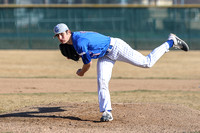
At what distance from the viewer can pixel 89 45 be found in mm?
5906

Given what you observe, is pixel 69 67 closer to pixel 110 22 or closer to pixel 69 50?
pixel 110 22

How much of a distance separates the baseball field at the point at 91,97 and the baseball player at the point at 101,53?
450 mm

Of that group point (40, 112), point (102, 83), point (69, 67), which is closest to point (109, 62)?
point (102, 83)

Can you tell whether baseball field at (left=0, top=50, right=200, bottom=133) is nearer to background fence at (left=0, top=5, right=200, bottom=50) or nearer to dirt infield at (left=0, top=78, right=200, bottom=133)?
dirt infield at (left=0, top=78, right=200, bottom=133)

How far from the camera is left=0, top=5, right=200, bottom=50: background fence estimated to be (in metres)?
20.9

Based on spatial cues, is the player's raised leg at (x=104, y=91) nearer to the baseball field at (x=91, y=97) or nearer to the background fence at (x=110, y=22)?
the baseball field at (x=91, y=97)

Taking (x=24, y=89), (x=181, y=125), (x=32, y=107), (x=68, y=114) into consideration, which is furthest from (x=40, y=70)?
(x=181, y=125)

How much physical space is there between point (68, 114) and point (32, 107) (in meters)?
1.19

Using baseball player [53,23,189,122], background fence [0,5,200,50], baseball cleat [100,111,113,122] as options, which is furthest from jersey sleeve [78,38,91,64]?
background fence [0,5,200,50]

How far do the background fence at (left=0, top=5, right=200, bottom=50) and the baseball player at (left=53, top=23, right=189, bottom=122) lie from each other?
14611 millimetres

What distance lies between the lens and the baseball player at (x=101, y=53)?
19.1 ft

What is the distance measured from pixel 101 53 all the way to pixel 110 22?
1507cm

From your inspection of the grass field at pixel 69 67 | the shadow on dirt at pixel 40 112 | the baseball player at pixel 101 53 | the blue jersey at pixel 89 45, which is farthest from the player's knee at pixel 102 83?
the grass field at pixel 69 67

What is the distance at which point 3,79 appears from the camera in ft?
39.0
